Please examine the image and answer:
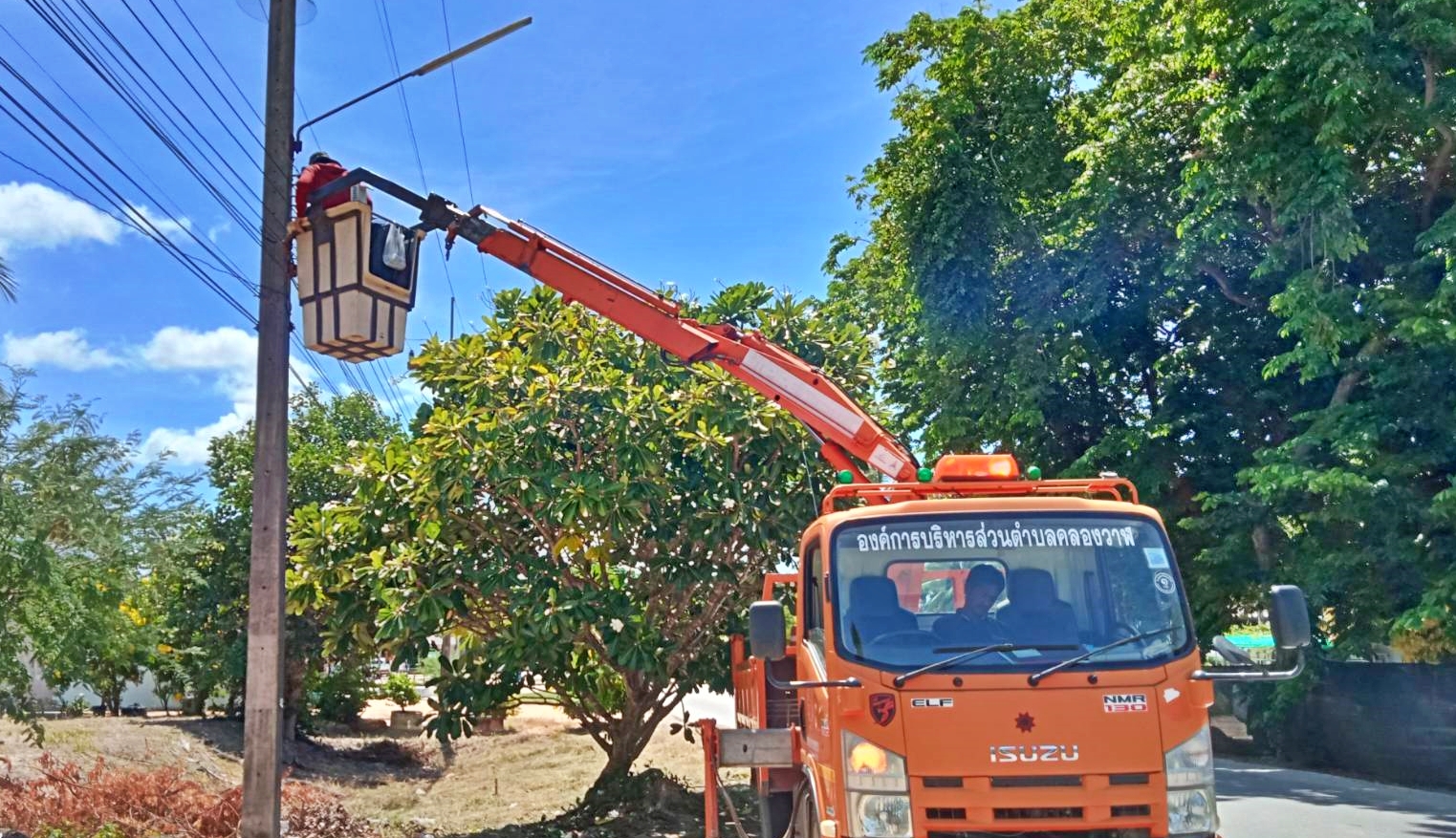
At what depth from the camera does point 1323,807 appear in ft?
41.4

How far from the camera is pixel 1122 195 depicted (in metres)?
16.7

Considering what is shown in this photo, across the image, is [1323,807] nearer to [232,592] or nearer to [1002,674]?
[1002,674]

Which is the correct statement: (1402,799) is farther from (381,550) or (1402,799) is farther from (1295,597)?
(381,550)

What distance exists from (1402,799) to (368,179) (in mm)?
13492

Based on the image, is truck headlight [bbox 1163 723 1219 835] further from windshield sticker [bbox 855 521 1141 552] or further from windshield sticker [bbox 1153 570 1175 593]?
windshield sticker [bbox 855 521 1141 552]

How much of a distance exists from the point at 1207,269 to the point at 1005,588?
11.8 m

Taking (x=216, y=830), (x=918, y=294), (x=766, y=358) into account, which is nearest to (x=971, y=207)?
(x=918, y=294)

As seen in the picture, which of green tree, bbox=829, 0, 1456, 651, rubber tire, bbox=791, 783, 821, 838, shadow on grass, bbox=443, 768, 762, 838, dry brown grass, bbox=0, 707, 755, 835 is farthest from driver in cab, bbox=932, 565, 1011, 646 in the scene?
green tree, bbox=829, 0, 1456, 651

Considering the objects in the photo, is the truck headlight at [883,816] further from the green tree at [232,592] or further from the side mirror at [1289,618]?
the green tree at [232,592]

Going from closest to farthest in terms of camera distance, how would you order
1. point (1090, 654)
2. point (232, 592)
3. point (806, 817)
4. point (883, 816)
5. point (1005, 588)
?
point (883, 816) → point (1090, 654) → point (1005, 588) → point (806, 817) → point (232, 592)

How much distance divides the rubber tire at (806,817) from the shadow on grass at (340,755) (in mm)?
14132

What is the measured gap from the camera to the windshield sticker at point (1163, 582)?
19.4 feet

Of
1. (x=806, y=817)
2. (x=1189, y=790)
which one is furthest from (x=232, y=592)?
(x=1189, y=790)

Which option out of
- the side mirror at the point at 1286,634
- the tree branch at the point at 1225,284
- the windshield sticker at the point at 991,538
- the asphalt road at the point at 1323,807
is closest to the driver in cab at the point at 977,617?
the windshield sticker at the point at 991,538
